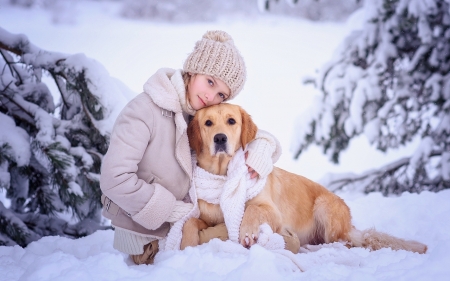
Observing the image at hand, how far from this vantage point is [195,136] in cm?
259

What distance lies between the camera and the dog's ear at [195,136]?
258 centimetres

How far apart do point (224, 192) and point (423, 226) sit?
1.66m

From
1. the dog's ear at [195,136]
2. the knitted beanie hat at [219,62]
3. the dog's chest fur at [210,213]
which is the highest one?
the knitted beanie hat at [219,62]

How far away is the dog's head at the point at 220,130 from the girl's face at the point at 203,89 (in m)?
0.05

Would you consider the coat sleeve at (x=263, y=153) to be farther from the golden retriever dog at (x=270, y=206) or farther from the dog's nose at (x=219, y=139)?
the dog's nose at (x=219, y=139)

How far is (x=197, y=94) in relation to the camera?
2553mm

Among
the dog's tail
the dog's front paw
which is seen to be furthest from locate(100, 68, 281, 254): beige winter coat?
the dog's tail

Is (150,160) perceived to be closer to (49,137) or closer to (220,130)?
(220,130)

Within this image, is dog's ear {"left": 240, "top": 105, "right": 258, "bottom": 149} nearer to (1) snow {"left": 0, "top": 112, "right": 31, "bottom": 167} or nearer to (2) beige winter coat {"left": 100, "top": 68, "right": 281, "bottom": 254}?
(2) beige winter coat {"left": 100, "top": 68, "right": 281, "bottom": 254}

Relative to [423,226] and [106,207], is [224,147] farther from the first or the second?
[423,226]

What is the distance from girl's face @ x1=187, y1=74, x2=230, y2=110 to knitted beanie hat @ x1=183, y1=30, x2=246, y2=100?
38mm

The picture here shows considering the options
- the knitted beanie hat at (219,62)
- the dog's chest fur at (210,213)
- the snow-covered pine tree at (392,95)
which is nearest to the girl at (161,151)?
the knitted beanie hat at (219,62)

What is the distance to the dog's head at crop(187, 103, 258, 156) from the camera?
249 centimetres

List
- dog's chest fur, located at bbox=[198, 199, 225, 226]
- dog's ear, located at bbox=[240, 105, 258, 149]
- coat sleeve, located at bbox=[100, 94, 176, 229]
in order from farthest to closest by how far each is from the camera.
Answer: dog's ear, located at bbox=[240, 105, 258, 149], dog's chest fur, located at bbox=[198, 199, 225, 226], coat sleeve, located at bbox=[100, 94, 176, 229]
